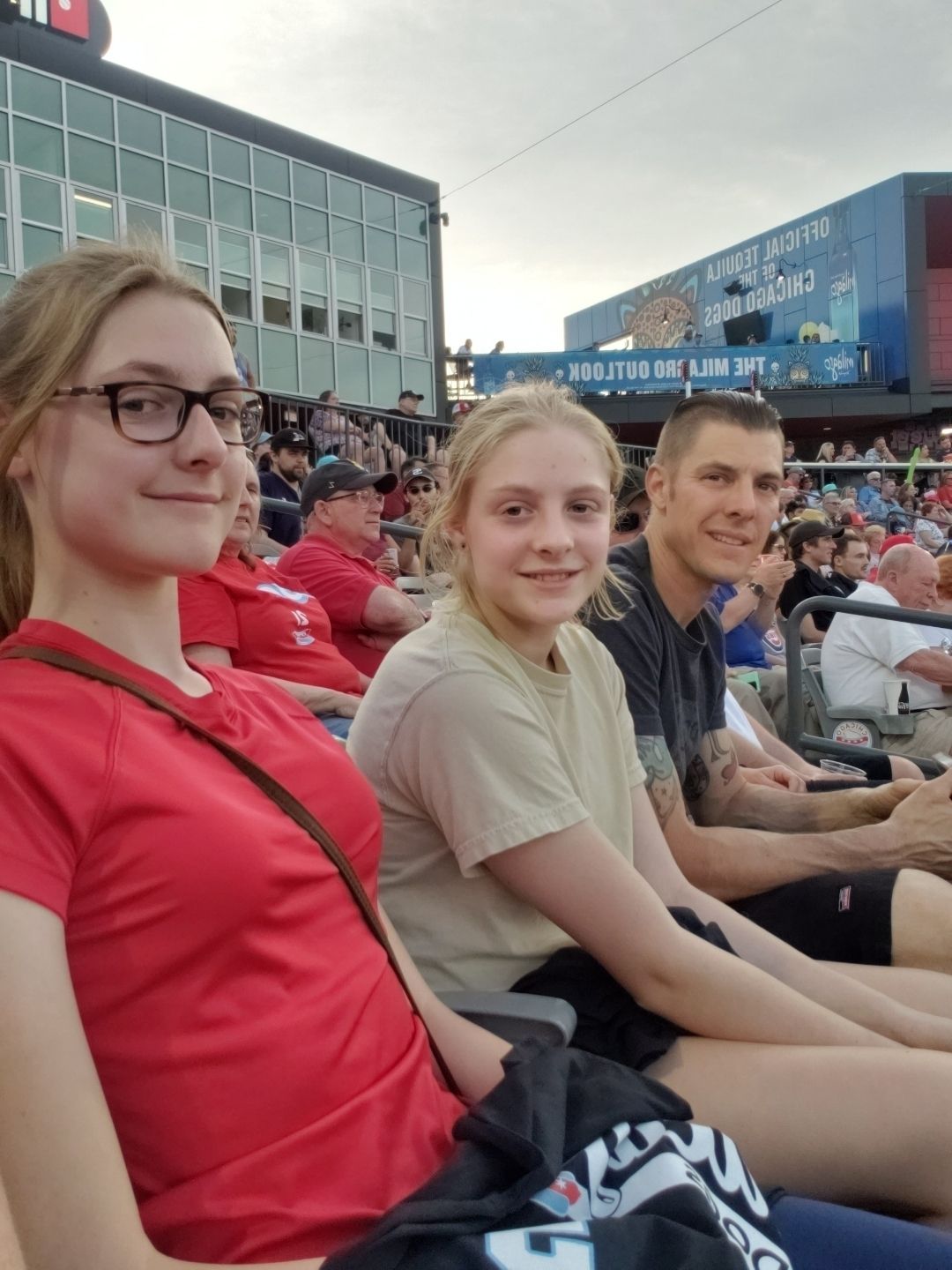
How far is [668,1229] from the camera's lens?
101cm

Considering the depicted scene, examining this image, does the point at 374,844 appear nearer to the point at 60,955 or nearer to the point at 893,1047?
the point at 60,955

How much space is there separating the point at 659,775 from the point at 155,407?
1.49 m

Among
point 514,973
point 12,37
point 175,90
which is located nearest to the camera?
point 514,973

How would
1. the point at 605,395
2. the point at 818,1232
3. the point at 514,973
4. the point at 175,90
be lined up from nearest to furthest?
1. the point at 818,1232
2. the point at 514,973
3. the point at 175,90
4. the point at 605,395

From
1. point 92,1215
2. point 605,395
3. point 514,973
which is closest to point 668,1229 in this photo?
point 92,1215

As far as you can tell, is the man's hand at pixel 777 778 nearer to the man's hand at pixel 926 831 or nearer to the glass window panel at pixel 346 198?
the man's hand at pixel 926 831

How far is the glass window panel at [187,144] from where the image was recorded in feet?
56.2

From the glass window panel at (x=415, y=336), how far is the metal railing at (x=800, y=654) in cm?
1780

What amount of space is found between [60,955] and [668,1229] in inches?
25.6

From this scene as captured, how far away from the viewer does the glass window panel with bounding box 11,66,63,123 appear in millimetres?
15125

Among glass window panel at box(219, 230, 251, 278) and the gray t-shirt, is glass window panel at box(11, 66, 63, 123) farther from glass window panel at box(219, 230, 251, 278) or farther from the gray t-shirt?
the gray t-shirt

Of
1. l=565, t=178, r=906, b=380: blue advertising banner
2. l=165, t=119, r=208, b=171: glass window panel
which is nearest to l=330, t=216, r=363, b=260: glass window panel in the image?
l=165, t=119, r=208, b=171: glass window panel

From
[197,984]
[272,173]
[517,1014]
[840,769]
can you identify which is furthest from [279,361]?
[197,984]

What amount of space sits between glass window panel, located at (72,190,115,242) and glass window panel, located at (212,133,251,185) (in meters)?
2.35
